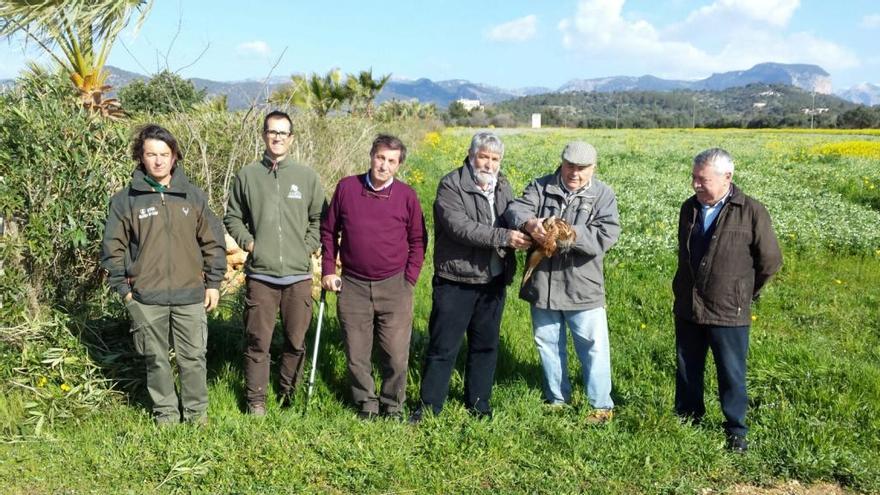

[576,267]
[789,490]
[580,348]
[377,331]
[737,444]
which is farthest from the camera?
[580,348]

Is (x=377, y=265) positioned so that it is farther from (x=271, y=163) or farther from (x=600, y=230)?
(x=600, y=230)

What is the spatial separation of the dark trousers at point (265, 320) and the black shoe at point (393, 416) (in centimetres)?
74

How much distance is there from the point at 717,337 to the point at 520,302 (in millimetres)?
3018

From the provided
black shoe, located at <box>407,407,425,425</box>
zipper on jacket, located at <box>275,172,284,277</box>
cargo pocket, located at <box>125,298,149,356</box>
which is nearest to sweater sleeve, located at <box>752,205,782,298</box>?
black shoe, located at <box>407,407,425,425</box>

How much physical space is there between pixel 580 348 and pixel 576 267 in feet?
2.00

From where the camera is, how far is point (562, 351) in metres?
4.56

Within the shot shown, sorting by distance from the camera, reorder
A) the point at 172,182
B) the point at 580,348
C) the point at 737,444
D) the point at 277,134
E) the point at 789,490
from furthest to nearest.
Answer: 1. the point at 580,348
2. the point at 277,134
3. the point at 737,444
4. the point at 172,182
5. the point at 789,490

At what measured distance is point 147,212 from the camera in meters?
3.79

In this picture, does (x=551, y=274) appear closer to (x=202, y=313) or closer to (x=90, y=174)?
(x=202, y=313)

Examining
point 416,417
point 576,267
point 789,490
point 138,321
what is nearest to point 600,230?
point 576,267

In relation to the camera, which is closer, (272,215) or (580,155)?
(580,155)

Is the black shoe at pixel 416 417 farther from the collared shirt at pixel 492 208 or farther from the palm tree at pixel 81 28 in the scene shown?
the palm tree at pixel 81 28

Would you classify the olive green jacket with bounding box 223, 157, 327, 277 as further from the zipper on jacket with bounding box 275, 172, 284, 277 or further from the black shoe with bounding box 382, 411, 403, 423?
the black shoe with bounding box 382, 411, 403, 423

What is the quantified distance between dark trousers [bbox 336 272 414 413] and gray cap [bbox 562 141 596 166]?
131 cm
